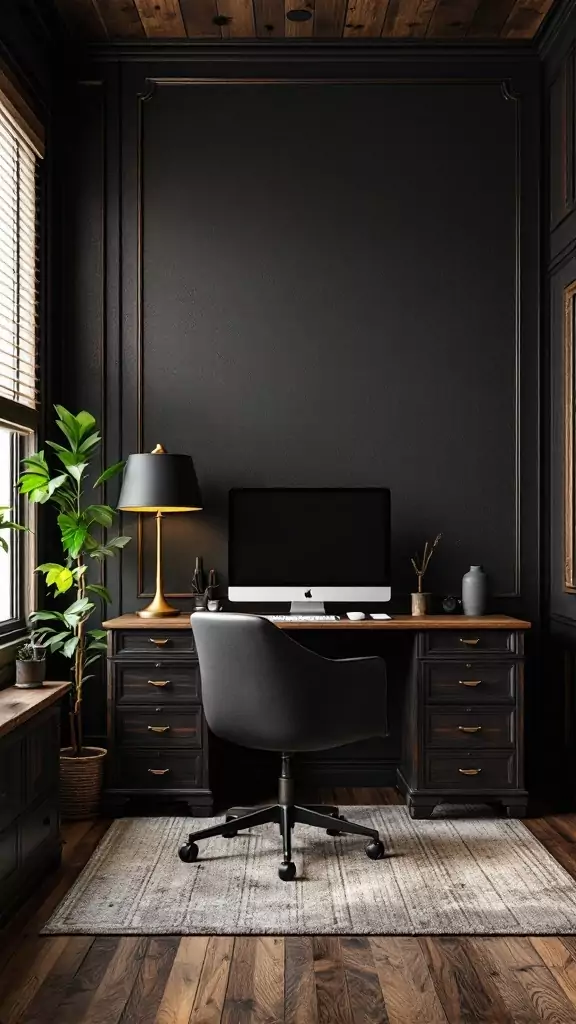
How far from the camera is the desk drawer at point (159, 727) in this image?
3768mm

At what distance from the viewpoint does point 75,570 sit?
3986 millimetres

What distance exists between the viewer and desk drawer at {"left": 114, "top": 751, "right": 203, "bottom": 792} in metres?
3.77

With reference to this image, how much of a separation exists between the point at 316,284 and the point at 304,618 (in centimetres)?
156

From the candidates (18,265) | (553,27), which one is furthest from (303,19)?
(18,265)

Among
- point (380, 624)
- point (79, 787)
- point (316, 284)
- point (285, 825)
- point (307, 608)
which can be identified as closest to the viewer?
point (285, 825)

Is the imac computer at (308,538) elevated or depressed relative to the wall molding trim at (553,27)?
depressed

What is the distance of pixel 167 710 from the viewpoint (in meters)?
3.78

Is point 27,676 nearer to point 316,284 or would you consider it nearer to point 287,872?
point 287,872

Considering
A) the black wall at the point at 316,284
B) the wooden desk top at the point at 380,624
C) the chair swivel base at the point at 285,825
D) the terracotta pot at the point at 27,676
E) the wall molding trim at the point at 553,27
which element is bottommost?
the chair swivel base at the point at 285,825

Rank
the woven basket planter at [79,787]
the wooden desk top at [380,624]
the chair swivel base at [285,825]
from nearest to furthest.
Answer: the chair swivel base at [285,825] → the wooden desk top at [380,624] → the woven basket planter at [79,787]

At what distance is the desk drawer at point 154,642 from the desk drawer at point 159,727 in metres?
0.23

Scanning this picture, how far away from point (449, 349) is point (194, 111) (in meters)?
1.61

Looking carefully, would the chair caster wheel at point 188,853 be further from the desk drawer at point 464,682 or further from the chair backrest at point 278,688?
the desk drawer at point 464,682

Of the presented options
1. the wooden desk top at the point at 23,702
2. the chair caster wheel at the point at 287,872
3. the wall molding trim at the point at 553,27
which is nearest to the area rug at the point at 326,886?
the chair caster wheel at the point at 287,872
